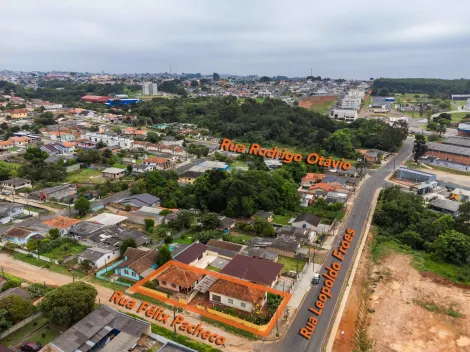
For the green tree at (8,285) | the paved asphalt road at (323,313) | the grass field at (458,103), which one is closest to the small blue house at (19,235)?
the green tree at (8,285)

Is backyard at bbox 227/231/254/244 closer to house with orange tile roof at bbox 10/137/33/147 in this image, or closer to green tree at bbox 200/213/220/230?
green tree at bbox 200/213/220/230

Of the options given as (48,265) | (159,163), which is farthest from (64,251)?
(159,163)

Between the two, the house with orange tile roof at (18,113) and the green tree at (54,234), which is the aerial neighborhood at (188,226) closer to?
the green tree at (54,234)

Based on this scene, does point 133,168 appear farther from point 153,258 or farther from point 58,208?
point 153,258

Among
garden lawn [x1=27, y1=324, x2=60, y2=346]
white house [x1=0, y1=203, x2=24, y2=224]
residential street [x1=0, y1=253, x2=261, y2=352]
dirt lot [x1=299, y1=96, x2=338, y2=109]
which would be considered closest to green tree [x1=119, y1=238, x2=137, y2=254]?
residential street [x1=0, y1=253, x2=261, y2=352]

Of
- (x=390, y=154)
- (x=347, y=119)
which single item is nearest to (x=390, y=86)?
(x=347, y=119)

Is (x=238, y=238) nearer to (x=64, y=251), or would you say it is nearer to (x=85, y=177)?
(x=64, y=251)
